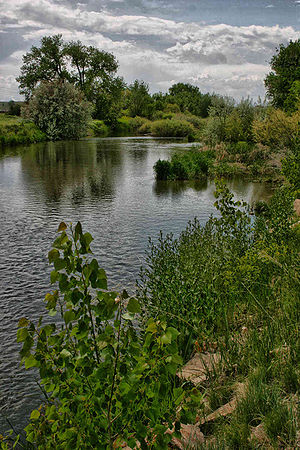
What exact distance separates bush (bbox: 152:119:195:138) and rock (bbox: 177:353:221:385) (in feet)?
150

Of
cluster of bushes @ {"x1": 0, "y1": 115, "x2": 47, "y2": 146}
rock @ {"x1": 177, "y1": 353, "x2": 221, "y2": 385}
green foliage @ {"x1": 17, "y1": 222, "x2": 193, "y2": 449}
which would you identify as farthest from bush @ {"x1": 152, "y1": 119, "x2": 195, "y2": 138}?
green foliage @ {"x1": 17, "y1": 222, "x2": 193, "y2": 449}

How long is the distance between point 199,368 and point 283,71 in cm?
2706

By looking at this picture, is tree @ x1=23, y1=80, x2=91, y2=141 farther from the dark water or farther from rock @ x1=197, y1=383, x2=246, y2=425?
rock @ x1=197, y1=383, x2=246, y2=425

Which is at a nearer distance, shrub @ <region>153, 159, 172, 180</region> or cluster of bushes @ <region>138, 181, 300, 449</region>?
cluster of bushes @ <region>138, 181, 300, 449</region>

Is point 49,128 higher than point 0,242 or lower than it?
higher

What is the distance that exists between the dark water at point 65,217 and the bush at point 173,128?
2678cm

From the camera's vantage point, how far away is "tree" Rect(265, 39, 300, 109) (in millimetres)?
25953

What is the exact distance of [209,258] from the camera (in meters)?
5.06

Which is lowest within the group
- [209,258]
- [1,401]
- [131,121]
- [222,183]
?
[1,401]

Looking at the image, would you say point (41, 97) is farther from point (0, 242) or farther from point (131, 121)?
point (0, 242)

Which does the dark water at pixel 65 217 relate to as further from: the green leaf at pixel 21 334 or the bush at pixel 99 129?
the bush at pixel 99 129

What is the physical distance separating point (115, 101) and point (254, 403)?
203 feet

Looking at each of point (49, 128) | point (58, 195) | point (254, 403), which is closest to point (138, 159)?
point (58, 195)

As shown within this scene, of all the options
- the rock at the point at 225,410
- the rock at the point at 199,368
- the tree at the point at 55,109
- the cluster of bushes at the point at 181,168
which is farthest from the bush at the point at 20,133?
the rock at the point at 225,410
